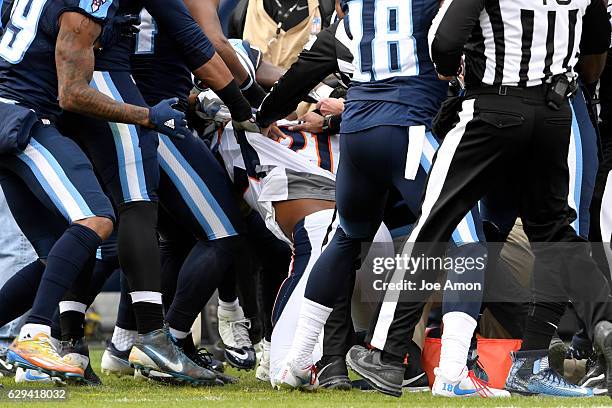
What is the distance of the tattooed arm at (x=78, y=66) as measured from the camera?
539 cm

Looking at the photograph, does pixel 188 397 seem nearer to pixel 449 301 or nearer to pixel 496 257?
pixel 449 301

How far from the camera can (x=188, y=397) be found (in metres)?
5.32

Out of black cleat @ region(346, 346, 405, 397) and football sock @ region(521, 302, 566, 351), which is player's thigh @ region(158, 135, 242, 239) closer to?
black cleat @ region(346, 346, 405, 397)

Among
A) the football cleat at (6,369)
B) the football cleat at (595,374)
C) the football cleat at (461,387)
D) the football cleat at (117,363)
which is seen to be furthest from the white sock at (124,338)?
the football cleat at (595,374)

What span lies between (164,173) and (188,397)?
1362mm

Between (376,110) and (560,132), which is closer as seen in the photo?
(560,132)

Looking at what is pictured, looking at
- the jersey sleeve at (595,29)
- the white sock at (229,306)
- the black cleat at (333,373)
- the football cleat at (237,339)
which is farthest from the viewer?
the white sock at (229,306)

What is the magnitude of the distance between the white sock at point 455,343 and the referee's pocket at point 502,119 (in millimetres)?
852

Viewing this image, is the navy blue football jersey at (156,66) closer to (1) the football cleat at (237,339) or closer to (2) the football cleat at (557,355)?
(1) the football cleat at (237,339)

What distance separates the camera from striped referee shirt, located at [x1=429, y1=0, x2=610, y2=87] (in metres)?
4.97

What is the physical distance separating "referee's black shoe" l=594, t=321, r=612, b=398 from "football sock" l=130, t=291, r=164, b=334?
2.07m

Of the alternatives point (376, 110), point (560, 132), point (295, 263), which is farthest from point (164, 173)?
point (560, 132)

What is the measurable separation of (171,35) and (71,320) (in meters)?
1.55

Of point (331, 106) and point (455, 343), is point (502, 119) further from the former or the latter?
point (331, 106)
